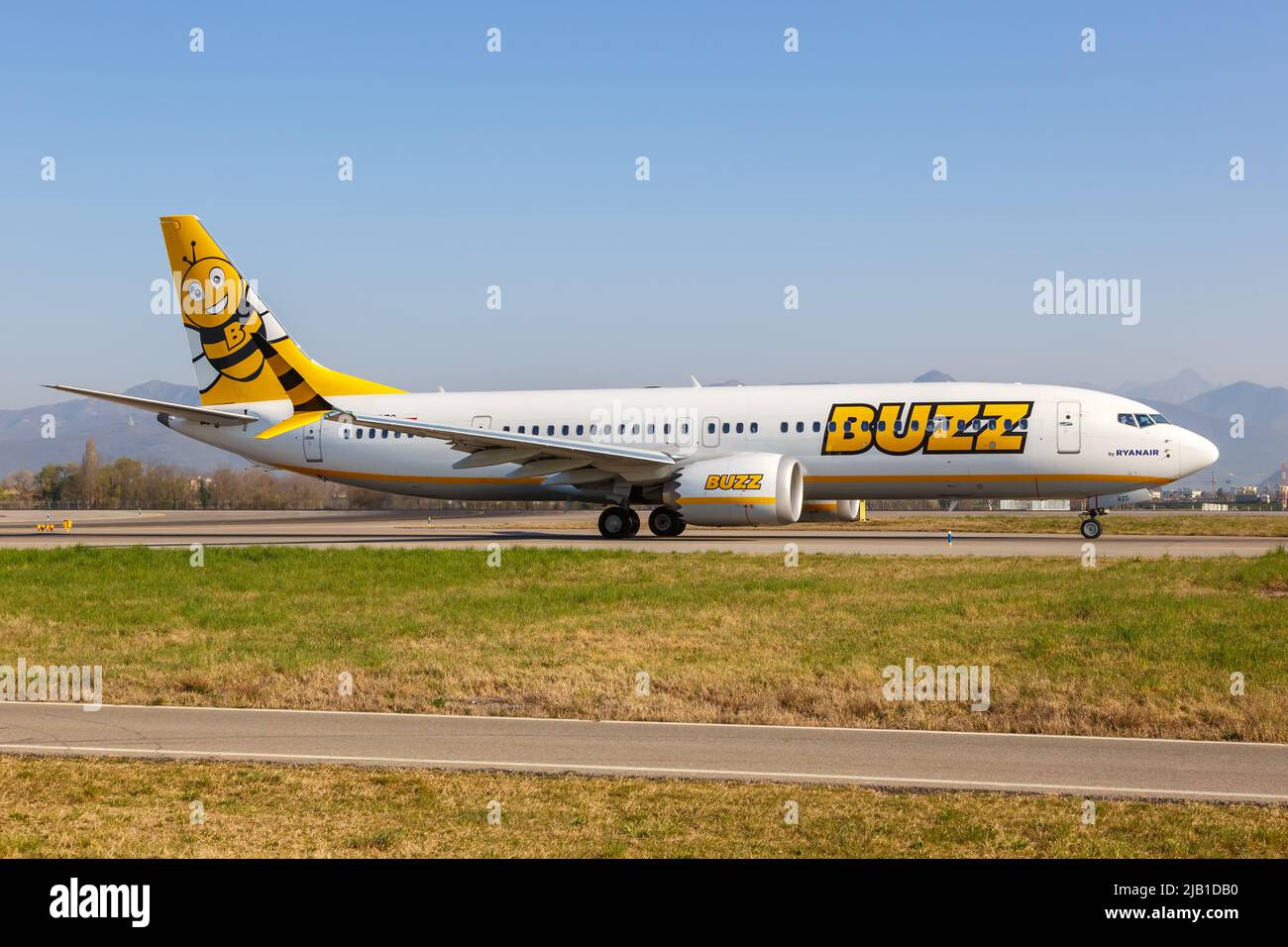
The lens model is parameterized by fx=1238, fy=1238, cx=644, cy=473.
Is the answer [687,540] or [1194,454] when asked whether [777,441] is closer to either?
[687,540]

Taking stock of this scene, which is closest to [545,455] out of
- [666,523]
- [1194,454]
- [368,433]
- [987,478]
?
[666,523]

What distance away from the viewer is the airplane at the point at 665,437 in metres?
34.1

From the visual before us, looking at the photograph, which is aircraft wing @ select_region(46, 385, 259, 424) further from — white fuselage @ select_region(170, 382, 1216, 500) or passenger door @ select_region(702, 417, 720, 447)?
passenger door @ select_region(702, 417, 720, 447)

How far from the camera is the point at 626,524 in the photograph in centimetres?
3728

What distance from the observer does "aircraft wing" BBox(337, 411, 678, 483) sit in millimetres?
34750

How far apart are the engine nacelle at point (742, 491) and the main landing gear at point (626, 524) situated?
8.50 ft

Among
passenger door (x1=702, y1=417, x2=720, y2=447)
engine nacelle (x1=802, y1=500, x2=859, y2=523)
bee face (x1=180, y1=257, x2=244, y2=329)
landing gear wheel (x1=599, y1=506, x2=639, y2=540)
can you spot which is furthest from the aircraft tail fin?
engine nacelle (x1=802, y1=500, x2=859, y2=523)

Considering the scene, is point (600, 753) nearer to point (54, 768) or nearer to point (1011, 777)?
point (1011, 777)

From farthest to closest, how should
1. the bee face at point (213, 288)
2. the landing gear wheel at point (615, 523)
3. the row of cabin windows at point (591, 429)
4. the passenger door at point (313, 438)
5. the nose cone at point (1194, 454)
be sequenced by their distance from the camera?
1. the bee face at point (213, 288)
2. the passenger door at point (313, 438)
3. the row of cabin windows at point (591, 429)
4. the landing gear wheel at point (615, 523)
5. the nose cone at point (1194, 454)

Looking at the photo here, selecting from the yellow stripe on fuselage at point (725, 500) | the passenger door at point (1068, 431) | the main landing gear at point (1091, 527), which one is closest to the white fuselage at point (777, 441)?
the passenger door at point (1068, 431)

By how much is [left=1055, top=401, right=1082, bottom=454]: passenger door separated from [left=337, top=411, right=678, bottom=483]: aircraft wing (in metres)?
10.8

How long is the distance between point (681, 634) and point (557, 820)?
933cm

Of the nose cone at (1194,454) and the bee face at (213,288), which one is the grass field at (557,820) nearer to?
the nose cone at (1194,454)

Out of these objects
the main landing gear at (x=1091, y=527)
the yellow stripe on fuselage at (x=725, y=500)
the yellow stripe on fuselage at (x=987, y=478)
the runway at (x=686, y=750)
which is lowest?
the runway at (x=686, y=750)
